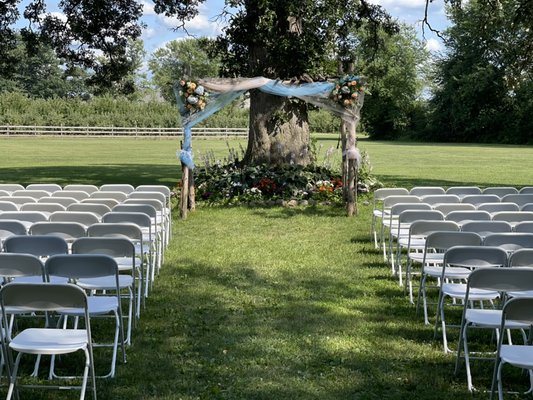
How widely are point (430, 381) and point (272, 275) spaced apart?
3.76 meters

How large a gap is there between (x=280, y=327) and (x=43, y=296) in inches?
103

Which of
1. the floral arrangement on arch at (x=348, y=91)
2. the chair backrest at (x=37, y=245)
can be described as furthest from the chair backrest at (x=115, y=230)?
the floral arrangement on arch at (x=348, y=91)

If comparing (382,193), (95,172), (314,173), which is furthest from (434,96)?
Answer: (382,193)

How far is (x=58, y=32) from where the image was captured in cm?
2011

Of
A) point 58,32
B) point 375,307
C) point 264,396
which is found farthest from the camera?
point 58,32

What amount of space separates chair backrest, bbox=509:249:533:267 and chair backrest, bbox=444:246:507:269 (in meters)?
0.06

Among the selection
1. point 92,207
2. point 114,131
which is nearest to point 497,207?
point 92,207

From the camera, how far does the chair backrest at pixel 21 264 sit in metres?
4.83

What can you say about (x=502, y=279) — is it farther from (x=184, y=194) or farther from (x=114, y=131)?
(x=114, y=131)

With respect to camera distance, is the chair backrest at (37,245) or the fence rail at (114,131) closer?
the chair backrest at (37,245)

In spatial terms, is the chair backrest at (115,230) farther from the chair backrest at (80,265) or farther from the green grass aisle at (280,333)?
the chair backrest at (80,265)

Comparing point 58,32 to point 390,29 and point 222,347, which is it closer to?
point 390,29

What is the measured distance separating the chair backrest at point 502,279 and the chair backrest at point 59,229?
3.63 meters

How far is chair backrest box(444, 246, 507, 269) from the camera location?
5293mm
